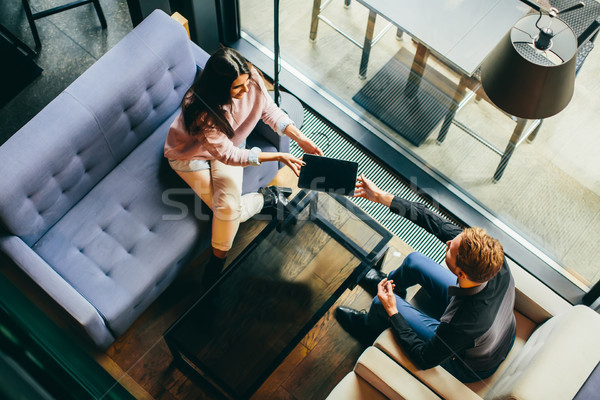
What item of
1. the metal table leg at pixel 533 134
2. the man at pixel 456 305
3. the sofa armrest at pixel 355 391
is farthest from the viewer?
the metal table leg at pixel 533 134

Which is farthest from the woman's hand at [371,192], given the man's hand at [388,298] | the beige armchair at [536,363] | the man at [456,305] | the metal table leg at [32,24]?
the metal table leg at [32,24]

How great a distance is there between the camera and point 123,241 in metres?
2.76

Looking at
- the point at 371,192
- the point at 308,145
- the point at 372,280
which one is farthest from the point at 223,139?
the point at 372,280

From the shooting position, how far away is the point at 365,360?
2330mm

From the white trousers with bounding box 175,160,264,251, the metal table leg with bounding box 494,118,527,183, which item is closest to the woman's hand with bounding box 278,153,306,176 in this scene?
the white trousers with bounding box 175,160,264,251

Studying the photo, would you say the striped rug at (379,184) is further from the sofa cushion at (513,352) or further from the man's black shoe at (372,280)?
the sofa cushion at (513,352)

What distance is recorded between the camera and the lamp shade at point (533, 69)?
178cm

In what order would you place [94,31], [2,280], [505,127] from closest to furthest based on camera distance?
[2,280]
[505,127]
[94,31]

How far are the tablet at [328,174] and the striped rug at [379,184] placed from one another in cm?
72

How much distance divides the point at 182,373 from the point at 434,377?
52.7 inches

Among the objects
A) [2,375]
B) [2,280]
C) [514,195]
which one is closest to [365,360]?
[514,195]

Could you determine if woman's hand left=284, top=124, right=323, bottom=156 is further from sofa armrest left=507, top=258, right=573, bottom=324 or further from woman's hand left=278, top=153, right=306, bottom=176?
sofa armrest left=507, top=258, right=573, bottom=324

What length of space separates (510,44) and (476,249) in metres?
0.76

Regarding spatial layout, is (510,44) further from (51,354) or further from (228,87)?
(51,354)
